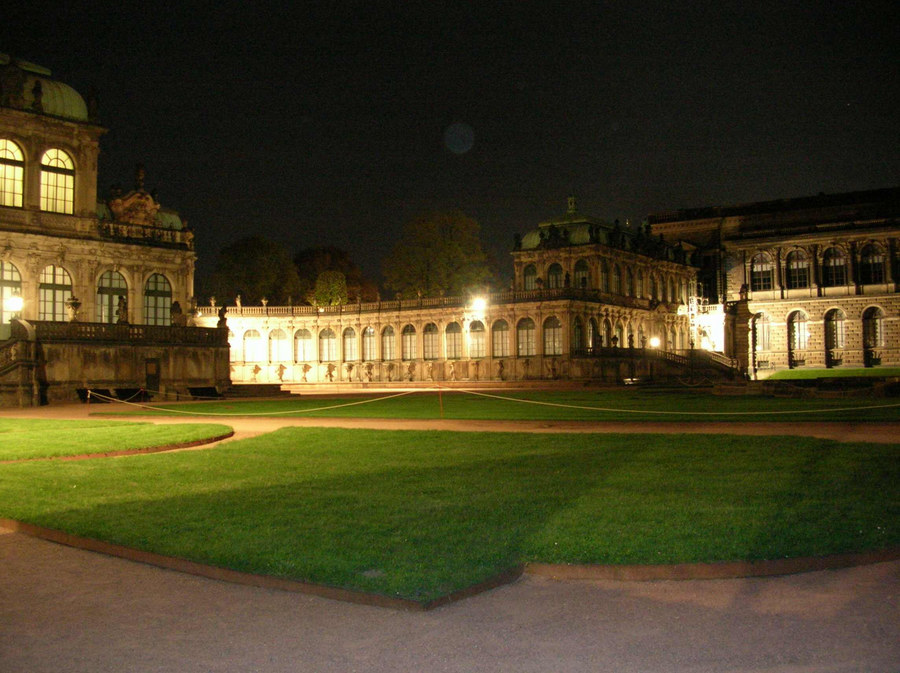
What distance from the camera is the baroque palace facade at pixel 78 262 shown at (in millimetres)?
43531

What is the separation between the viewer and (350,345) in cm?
7431

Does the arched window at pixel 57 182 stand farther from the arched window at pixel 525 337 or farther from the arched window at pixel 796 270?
the arched window at pixel 796 270

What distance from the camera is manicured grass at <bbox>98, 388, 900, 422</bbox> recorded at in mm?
29047

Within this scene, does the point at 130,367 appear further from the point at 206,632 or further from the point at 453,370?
the point at 206,632

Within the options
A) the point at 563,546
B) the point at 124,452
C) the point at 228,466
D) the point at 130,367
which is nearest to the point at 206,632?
the point at 563,546

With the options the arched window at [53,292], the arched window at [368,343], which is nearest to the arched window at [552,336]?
the arched window at [368,343]

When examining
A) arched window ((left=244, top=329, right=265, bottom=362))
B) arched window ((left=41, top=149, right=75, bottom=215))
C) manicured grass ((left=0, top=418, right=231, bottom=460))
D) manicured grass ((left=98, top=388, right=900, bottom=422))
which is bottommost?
manicured grass ((left=98, top=388, right=900, bottom=422))

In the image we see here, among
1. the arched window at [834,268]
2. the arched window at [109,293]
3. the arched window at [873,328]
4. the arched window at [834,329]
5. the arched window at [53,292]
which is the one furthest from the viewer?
the arched window at [834,268]

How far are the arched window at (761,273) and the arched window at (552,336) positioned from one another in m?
32.9

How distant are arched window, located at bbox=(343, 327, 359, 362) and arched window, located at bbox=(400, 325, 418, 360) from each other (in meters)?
4.40

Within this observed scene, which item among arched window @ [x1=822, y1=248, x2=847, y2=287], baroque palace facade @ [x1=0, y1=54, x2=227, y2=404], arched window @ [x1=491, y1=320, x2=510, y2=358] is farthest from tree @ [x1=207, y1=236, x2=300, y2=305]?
arched window @ [x1=822, y1=248, x2=847, y2=287]

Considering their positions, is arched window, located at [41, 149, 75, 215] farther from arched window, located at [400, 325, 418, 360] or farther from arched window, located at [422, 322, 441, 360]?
arched window, located at [422, 322, 441, 360]

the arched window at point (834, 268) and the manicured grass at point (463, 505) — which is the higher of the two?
the arched window at point (834, 268)

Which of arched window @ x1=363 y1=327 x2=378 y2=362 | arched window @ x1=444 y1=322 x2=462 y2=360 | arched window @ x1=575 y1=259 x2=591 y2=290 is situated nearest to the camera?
arched window @ x1=444 y1=322 x2=462 y2=360
